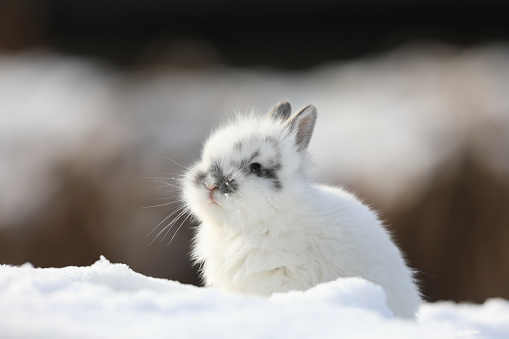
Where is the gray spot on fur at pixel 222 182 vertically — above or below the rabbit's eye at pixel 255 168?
below

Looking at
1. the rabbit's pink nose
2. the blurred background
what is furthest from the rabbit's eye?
the blurred background

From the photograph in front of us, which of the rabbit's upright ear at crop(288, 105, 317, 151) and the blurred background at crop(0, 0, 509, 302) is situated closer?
the rabbit's upright ear at crop(288, 105, 317, 151)

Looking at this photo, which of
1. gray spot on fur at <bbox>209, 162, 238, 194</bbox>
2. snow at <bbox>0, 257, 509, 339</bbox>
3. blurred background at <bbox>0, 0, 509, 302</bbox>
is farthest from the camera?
blurred background at <bbox>0, 0, 509, 302</bbox>

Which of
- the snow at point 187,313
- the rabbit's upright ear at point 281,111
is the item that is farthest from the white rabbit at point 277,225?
the snow at point 187,313

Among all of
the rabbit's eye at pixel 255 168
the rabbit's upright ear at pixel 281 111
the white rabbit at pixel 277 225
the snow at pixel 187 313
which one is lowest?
the snow at pixel 187 313

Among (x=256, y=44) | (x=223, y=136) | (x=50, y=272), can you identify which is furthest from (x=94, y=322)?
(x=256, y=44)

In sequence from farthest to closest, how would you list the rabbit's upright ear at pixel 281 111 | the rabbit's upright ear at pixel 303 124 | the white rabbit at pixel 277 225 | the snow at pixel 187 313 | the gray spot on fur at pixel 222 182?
the rabbit's upright ear at pixel 281 111 < the rabbit's upright ear at pixel 303 124 < the gray spot on fur at pixel 222 182 < the white rabbit at pixel 277 225 < the snow at pixel 187 313

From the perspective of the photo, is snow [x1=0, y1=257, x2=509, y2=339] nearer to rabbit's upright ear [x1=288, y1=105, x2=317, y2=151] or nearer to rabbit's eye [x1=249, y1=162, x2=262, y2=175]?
rabbit's eye [x1=249, y1=162, x2=262, y2=175]

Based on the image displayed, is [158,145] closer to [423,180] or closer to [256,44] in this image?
[423,180]

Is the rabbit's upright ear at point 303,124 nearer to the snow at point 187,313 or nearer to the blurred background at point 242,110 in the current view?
the snow at point 187,313
